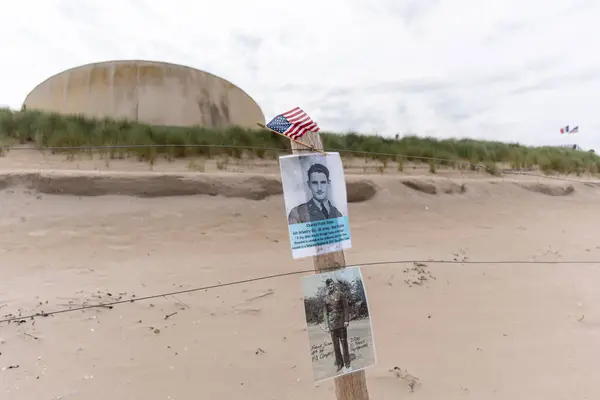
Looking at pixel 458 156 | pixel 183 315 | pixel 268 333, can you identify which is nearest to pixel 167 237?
pixel 183 315

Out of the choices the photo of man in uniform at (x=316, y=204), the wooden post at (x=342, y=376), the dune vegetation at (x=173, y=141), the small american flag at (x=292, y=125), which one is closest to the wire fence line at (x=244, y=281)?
the wooden post at (x=342, y=376)

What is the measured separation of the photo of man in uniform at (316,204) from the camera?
6.72 ft

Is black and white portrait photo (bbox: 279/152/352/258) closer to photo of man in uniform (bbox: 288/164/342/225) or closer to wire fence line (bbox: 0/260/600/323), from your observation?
photo of man in uniform (bbox: 288/164/342/225)

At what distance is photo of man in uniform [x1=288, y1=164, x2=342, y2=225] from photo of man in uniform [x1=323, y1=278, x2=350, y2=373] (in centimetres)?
32

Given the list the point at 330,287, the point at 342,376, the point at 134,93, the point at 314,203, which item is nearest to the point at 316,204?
the point at 314,203

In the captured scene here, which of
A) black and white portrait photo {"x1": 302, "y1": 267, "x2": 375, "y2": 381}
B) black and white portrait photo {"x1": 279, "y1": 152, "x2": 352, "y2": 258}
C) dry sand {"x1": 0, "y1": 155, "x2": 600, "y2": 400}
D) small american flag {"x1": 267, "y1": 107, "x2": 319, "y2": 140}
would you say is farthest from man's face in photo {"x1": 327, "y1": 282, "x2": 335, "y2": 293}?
dry sand {"x1": 0, "y1": 155, "x2": 600, "y2": 400}

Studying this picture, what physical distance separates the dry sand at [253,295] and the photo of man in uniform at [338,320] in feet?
4.03

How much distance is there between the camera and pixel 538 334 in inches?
159

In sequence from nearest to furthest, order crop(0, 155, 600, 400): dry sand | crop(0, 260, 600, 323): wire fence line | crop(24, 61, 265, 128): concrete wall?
crop(0, 155, 600, 400): dry sand → crop(0, 260, 600, 323): wire fence line → crop(24, 61, 265, 128): concrete wall

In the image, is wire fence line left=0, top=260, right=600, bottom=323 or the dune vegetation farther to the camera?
the dune vegetation

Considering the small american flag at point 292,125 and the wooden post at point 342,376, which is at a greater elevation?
the small american flag at point 292,125

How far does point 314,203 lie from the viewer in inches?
81.7

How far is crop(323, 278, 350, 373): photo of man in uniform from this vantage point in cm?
207

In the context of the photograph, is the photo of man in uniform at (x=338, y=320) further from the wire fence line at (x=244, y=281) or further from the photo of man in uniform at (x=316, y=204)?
the photo of man in uniform at (x=316, y=204)
